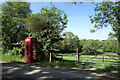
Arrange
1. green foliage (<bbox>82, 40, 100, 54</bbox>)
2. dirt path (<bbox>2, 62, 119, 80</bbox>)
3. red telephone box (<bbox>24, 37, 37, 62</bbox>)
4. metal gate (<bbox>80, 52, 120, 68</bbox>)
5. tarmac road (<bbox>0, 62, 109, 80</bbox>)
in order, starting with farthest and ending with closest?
green foliage (<bbox>82, 40, 100, 54</bbox>) < red telephone box (<bbox>24, 37, 37, 62</bbox>) < metal gate (<bbox>80, 52, 120, 68</bbox>) < dirt path (<bbox>2, 62, 119, 80</bbox>) < tarmac road (<bbox>0, 62, 109, 80</bbox>)

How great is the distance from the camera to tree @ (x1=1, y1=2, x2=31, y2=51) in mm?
16089

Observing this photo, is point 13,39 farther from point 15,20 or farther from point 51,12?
point 51,12

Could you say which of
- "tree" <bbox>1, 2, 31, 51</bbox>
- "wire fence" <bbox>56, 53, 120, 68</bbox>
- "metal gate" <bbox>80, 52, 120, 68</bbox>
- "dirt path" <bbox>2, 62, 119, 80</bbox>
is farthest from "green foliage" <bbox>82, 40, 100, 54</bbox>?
"dirt path" <bbox>2, 62, 119, 80</bbox>

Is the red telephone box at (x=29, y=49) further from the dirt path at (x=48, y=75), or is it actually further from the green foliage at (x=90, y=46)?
the green foliage at (x=90, y=46)

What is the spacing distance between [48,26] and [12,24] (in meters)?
6.38

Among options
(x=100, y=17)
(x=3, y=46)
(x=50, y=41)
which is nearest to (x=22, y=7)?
(x=3, y=46)

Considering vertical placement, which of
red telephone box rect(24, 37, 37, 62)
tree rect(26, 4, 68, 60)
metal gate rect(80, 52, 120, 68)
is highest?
tree rect(26, 4, 68, 60)

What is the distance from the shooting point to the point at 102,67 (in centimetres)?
840

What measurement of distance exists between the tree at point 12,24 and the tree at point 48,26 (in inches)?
125

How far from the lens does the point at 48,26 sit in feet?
42.5

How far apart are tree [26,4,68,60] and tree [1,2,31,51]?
3178 mm

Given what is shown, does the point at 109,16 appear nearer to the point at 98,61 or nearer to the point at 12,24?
the point at 98,61

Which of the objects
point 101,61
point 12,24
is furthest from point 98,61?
point 12,24

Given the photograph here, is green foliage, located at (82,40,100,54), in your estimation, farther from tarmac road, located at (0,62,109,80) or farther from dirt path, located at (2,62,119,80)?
tarmac road, located at (0,62,109,80)
